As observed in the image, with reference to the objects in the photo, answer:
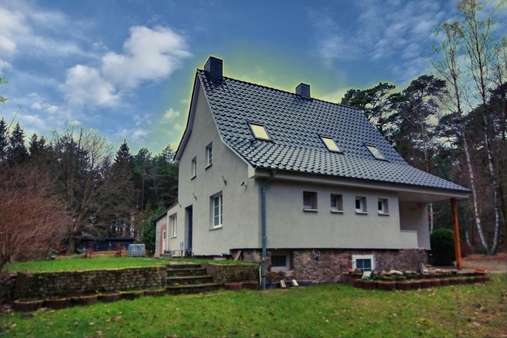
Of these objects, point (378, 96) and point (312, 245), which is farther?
point (378, 96)

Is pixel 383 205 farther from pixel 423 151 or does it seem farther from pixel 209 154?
pixel 423 151

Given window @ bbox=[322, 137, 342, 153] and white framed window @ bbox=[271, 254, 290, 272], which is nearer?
white framed window @ bbox=[271, 254, 290, 272]

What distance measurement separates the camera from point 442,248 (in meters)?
17.2

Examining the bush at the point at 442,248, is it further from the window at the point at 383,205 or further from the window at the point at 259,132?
the window at the point at 259,132

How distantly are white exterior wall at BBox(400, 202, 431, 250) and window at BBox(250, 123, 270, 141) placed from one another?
804 centimetres

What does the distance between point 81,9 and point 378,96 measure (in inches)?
1113

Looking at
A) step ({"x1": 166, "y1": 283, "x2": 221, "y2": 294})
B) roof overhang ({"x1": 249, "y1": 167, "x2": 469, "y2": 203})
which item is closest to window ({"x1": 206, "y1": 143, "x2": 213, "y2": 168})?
roof overhang ({"x1": 249, "y1": 167, "x2": 469, "y2": 203})

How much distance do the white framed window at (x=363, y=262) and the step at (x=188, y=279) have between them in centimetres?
517

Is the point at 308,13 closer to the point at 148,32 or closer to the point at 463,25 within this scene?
the point at 148,32

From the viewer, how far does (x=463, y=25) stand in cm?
2045

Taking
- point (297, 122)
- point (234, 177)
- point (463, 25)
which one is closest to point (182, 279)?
point (234, 177)

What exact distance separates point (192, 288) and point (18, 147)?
3851 cm

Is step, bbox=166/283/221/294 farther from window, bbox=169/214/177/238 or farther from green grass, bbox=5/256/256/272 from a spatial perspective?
window, bbox=169/214/177/238

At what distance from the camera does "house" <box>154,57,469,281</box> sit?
10.9 meters
